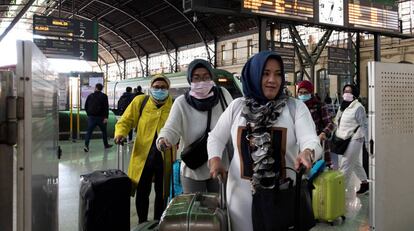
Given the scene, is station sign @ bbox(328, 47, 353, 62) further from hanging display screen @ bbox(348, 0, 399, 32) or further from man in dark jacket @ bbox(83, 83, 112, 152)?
man in dark jacket @ bbox(83, 83, 112, 152)

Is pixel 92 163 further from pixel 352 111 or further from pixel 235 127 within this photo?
pixel 235 127

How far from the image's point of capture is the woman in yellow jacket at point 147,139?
3439mm

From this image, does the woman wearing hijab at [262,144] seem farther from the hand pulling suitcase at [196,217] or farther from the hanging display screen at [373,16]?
the hanging display screen at [373,16]

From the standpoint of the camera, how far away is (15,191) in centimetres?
147

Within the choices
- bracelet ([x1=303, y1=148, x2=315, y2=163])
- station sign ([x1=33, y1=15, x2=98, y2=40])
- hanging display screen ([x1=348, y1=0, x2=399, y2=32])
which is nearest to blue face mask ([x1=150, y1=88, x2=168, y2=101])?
bracelet ([x1=303, y1=148, x2=315, y2=163])

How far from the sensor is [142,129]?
345cm

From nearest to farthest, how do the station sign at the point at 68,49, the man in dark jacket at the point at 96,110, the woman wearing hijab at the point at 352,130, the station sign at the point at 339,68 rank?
1. the woman wearing hijab at the point at 352,130
2. the man in dark jacket at the point at 96,110
3. the station sign at the point at 68,49
4. the station sign at the point at 339,68

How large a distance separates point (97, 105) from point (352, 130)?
262 inches

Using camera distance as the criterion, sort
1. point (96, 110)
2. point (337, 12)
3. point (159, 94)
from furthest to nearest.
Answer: point (96, 110) → point (337, 12) → point (159, 94)

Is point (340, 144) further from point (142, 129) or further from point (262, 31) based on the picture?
point (262, 31)

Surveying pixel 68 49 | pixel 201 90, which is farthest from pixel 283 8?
pixel 68 49

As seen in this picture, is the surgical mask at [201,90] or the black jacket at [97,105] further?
the black jacket at [97,105]

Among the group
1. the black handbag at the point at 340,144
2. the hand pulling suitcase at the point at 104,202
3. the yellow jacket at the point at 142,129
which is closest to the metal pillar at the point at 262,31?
the black handbag at the point at 340,144

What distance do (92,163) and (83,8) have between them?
24.4 metres
